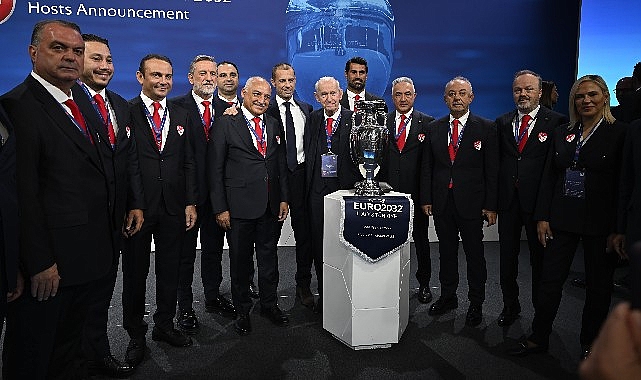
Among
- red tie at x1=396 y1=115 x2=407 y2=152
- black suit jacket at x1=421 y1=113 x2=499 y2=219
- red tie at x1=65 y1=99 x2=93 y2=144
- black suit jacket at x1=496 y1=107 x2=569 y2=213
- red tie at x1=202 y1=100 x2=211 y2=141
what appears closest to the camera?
red tie at x1=65 y1=99 x2=93 y2=144

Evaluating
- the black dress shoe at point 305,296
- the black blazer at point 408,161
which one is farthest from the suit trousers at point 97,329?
the black blazer at point 408,161

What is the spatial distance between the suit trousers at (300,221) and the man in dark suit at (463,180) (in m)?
0.89

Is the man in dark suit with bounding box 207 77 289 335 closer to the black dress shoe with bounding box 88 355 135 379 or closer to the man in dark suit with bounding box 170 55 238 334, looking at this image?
the man in dark suit with bounding box 170 55 238 334

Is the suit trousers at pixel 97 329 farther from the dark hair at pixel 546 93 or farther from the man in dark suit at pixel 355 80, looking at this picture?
the dark hair at pixel 546 93

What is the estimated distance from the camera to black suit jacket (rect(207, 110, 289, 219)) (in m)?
3.22

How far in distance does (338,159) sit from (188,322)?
1.49 meters

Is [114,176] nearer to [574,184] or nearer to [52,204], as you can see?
[52,204]

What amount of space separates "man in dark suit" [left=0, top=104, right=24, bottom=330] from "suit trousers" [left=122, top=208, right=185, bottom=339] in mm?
1148

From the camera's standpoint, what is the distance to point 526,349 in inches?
115

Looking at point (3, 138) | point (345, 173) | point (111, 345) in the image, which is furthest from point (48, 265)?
point (345, 173)

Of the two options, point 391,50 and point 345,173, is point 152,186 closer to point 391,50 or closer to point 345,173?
point 345,173

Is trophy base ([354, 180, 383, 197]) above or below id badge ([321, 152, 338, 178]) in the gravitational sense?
below

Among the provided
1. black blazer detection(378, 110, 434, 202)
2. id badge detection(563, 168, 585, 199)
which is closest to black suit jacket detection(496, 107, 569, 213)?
id badge detection(563, 168, 585, 199)

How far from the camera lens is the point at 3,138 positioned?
1646mm
